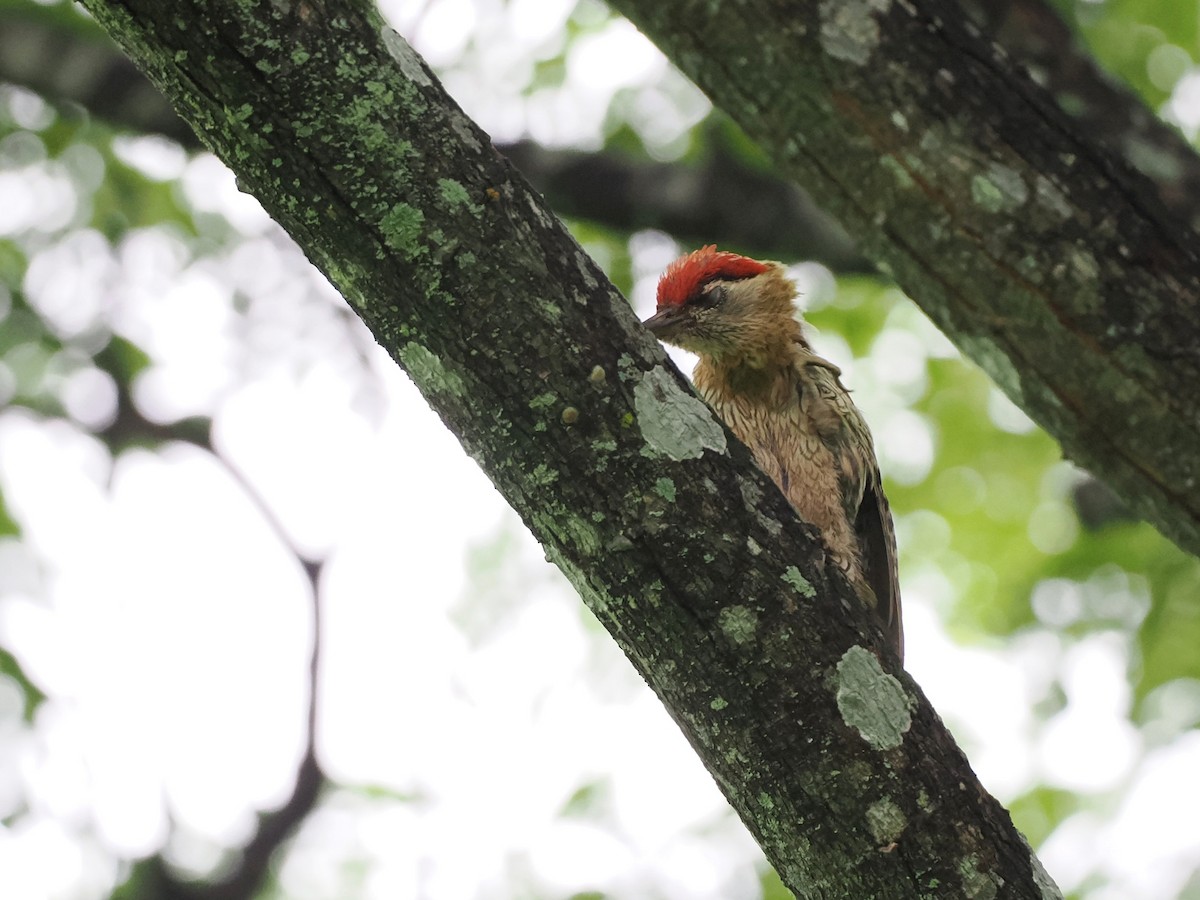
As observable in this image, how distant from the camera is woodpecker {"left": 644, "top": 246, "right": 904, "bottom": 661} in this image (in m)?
4.53

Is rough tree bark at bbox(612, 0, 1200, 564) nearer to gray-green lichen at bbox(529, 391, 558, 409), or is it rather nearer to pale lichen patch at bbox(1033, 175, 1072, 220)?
pale lichen patch at bbox(1033, 175, 1072, 220)

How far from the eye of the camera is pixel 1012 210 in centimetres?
210

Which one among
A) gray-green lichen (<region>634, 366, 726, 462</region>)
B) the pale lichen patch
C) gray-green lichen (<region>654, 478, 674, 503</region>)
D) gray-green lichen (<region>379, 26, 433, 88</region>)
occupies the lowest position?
gray-green lichen (<region>654, 478, 674, 503</region>)

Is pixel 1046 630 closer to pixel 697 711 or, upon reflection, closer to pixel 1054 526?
pixel 1054 526

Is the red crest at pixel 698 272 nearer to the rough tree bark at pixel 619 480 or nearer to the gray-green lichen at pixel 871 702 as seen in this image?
the rough tree bark at pixel 619 480

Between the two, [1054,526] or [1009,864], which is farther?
[1054,526]

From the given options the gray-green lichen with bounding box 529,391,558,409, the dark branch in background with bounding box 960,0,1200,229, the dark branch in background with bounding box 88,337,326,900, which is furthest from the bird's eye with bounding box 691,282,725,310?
the gray-green lichen with bounding box 529,391,558,409

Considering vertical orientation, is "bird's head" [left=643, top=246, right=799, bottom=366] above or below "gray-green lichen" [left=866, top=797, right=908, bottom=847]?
above

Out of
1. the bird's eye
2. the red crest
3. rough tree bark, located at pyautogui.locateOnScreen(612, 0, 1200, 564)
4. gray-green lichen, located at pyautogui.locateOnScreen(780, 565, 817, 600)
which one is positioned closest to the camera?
rough tree bark, located at pyautogui.locateOnScreen(612, 0, 1200, 564)

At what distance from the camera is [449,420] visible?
7.80ft

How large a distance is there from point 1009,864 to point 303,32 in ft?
6.76

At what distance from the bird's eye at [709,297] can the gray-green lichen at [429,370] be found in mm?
2878

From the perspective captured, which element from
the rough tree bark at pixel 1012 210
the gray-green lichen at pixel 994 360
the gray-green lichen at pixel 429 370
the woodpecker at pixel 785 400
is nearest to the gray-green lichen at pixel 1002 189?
the rough tree bark at pixel 1012 210

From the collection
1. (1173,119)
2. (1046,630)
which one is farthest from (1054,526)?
(1173,119)
